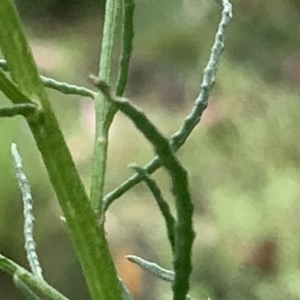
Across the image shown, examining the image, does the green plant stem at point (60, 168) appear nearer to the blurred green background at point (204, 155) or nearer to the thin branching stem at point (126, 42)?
the thin branching stem at point (126, 42)

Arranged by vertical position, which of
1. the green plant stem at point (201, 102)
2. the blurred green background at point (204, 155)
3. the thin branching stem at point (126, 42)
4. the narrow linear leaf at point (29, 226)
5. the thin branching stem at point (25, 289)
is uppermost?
the blurred green background at point (204, 155)

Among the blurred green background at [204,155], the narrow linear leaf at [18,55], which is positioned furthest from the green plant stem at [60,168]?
the blurred green background at [204,155]

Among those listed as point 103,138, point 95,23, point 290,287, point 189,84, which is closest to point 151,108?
point 189,84

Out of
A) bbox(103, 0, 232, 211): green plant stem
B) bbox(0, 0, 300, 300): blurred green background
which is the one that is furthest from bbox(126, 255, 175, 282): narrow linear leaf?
bbox(0, 0, 300, 300): blurred green background

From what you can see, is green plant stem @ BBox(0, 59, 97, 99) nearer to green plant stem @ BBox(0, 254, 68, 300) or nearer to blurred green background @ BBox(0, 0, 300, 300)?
green plant stem @ BBox(0, 254, 68, 300)

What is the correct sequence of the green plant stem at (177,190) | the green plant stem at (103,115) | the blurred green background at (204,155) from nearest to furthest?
the green plant stem at (177,190) → the green plant stem at (103,115) → the blurred green background at (204,155)

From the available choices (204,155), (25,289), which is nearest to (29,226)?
(25,289)

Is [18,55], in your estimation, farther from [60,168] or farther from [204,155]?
[204,155]
